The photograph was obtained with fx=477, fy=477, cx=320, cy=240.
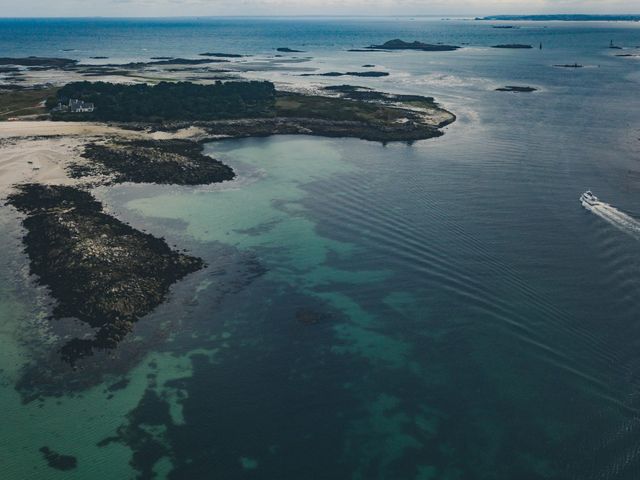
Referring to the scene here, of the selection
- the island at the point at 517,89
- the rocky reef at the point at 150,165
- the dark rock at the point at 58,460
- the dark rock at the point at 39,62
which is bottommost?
the dark rock at the point at 58,460

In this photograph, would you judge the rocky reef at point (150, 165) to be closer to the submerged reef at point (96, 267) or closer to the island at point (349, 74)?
the submerged reef at point (96, 267)

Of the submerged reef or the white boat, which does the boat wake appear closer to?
the white boat

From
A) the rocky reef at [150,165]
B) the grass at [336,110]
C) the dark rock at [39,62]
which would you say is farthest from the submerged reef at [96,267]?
the dark rock at [39,62]

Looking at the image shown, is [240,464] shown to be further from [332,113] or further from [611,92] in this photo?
[611,92]

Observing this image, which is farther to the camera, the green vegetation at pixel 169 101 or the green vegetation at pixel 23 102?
the green vegetation at pixel 23 102

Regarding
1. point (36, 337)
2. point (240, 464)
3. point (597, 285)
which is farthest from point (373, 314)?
point (36, 337)

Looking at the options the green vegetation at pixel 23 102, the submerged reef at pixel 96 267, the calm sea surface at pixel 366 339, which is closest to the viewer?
the calm sea surface at pixel 366 339
